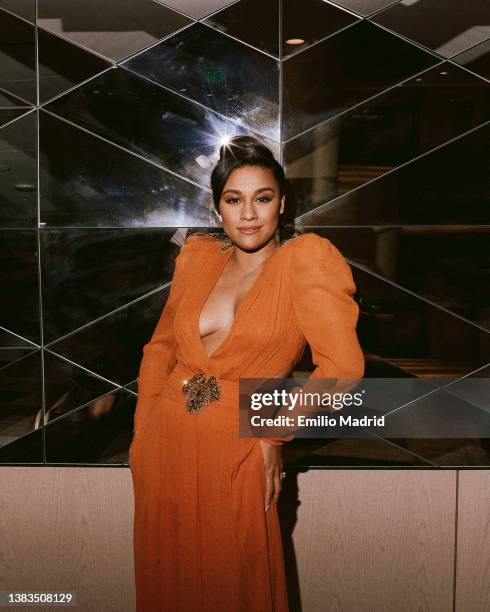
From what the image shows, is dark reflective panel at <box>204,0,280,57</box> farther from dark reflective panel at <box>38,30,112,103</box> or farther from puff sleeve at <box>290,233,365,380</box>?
puff sleeve at <box>290,233,365,380</box>

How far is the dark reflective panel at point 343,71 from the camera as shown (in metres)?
1.86

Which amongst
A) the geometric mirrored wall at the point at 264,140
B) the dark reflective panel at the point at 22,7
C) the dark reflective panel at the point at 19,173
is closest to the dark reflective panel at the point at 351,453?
the geometric mirrored wall at the point at 264,140

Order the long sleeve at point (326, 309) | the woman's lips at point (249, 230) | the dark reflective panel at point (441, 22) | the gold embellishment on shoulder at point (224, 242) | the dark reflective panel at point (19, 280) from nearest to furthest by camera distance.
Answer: the long sleeve at point (326, 309) → the woman's lips at point (249, 230) → the gold embellishment on shoulder at point (224, 242) → the dark reflective panel at point (441, 22) → the dark reflective panel at point (19, 280)

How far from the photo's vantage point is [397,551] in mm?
1985

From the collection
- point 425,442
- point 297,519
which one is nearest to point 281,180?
point 425,442

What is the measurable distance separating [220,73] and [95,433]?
113cm

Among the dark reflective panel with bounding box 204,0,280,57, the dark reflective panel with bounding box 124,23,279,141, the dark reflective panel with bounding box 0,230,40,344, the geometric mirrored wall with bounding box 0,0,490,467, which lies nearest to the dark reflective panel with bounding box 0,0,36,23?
the geometric mirrored wall with bounding box 0,0,490,467

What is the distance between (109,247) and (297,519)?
3.30 feet

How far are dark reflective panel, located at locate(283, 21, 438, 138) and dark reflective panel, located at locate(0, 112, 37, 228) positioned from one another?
0.75m

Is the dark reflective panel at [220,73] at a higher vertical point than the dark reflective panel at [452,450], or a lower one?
higher

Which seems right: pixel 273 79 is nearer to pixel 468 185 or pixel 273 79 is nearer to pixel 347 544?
pixel 468 185

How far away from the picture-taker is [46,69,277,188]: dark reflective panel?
188 cm

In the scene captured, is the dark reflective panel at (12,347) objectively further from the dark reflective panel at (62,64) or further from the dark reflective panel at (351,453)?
the dark reflective panel at (351,453)

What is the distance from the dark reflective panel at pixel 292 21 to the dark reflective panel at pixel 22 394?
116 centimetres
